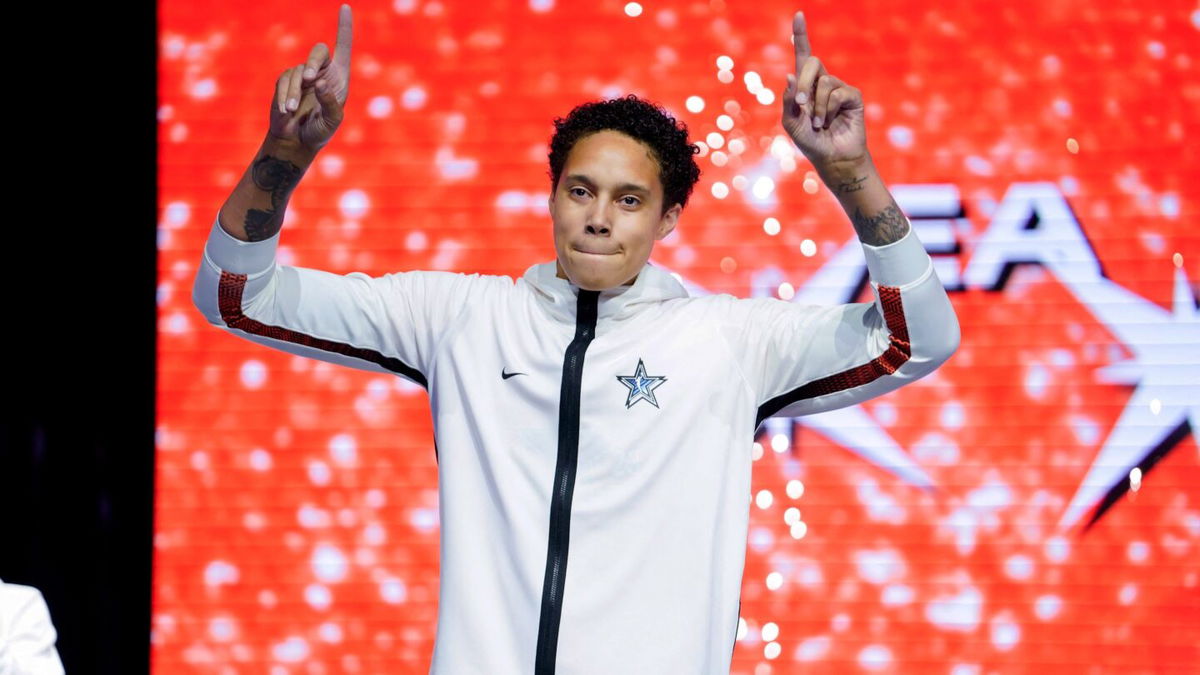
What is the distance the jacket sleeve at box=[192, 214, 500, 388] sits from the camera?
1576mm

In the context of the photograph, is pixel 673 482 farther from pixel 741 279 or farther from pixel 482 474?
pixel 741 279

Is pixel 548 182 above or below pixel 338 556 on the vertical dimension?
above

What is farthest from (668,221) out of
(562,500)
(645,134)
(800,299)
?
(800,299)

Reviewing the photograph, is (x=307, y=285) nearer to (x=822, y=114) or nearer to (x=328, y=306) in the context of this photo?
(x=328, y=306)

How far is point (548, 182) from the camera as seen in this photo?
10.2ft

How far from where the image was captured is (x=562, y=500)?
155 cm

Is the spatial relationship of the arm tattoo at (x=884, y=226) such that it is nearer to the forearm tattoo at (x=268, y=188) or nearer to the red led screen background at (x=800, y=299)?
the forearm tattoo at (x=268, y=188)

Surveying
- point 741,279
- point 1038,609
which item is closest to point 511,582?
point 741,279

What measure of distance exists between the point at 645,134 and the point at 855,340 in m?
0.43

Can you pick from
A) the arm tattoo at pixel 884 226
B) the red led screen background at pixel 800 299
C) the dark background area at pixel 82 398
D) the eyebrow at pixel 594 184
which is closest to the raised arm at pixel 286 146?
the eyebrow at pixel 594 184

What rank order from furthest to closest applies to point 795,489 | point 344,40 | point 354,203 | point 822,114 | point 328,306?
point 354,203
point 795,489
point 328,306
point 344,40
point 822,114

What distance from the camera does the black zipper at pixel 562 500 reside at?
4.97ft

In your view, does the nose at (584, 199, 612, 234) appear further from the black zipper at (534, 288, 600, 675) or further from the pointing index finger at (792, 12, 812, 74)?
the pointing index finger at (792, 12, 812, 74)

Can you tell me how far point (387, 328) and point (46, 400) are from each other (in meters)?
1.81
